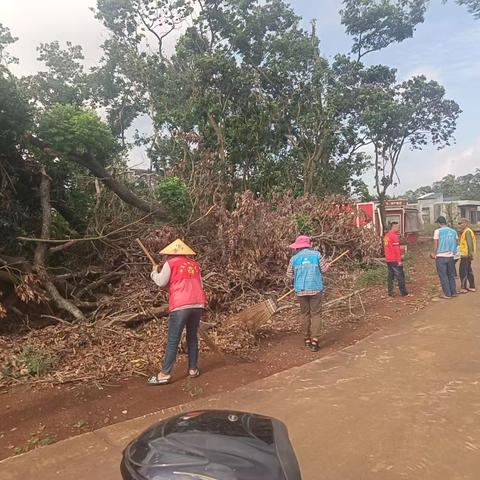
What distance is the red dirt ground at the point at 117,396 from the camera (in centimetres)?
458

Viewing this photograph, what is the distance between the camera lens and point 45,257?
8.18 meters

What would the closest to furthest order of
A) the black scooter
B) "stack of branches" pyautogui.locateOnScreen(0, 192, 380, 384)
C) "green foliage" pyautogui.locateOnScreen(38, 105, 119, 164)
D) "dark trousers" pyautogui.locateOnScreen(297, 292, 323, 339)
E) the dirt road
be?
the black scooter, the dirt road, "stack of branches" pyautogui.locateOnScreen(0, 192, 380, 384), "dark trousers" pyautogui.locateOnScreen(297, 292, 323, 339), "green foliage" pyautogui.locateOnScreen(38, 105, 119, 164)

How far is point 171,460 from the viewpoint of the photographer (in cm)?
181

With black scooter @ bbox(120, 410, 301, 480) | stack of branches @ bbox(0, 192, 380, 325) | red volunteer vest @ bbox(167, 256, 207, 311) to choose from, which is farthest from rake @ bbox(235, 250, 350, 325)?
black scooter @ bbox(120, 410, 301, 480)

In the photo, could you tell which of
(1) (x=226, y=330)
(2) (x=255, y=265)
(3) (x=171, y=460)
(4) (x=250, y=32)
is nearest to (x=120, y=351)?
(1) (x=226, y=330)

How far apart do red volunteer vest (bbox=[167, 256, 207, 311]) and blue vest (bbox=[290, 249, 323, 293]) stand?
1.76 meters

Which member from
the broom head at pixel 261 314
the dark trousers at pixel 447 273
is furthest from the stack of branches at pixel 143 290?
the dark trousers at pixel 447 273

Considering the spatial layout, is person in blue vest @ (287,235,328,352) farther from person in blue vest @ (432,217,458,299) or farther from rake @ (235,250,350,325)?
person in blue vest @ (432,217,458,299)

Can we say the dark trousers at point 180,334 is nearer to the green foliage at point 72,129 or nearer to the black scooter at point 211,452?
the black scooter at point 211,452

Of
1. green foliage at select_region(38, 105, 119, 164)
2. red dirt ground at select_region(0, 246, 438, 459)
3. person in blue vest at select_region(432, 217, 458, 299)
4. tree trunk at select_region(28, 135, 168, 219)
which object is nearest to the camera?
red dirt ground at select_region(0, 246, 438, 459)

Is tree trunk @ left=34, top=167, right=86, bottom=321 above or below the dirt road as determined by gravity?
above

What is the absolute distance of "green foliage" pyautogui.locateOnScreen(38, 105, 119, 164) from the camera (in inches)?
316

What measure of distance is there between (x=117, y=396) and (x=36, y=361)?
1254 millimetres

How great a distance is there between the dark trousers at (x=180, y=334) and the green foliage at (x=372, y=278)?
261 inches
